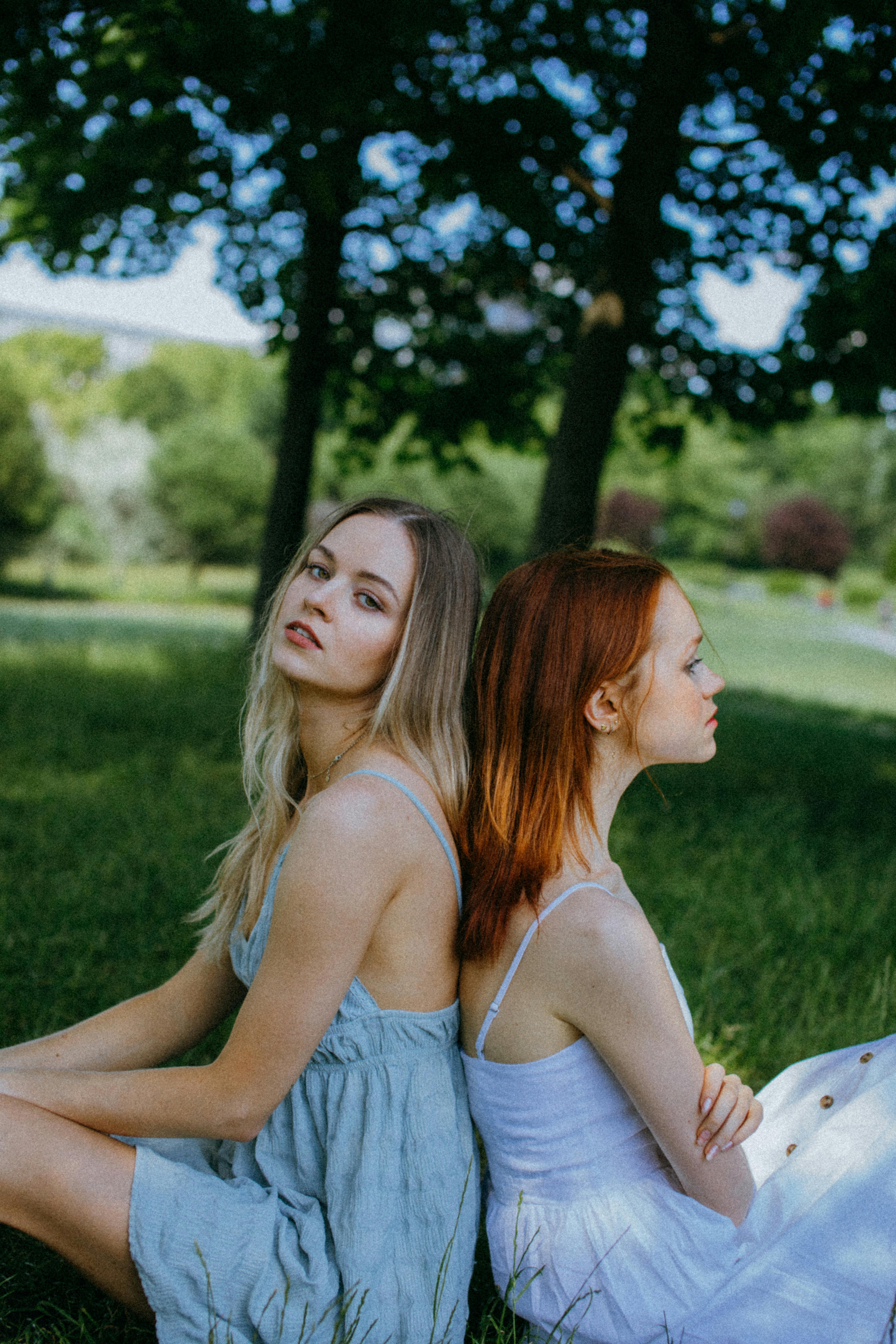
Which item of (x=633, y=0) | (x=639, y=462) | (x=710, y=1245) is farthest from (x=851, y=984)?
(x=639, y=462)

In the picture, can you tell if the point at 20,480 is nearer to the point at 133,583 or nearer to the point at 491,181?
the point at 133,583

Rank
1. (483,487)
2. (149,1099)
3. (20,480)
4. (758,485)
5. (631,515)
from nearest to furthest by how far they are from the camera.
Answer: (149,1099) < (20,480) < (483,487) < (631,515) < (758,485)

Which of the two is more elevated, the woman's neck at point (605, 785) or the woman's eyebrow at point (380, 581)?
the woman's eyebrow at point (380, 581)

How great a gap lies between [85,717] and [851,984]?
5.53 m

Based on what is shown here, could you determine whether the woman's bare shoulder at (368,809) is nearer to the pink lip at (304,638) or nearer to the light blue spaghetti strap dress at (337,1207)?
the light blue spaghetti strap dress at (337,1207)

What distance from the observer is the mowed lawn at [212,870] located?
3312 mm

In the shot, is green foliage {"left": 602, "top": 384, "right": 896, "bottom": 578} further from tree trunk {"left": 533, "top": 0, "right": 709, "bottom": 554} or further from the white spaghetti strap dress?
the white spaghetti strap dress

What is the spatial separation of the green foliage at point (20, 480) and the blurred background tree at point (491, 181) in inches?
811

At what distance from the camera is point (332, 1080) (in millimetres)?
1852

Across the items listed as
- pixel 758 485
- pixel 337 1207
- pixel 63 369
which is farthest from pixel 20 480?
pixel 758 485

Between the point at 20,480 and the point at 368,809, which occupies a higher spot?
the point at 20,480

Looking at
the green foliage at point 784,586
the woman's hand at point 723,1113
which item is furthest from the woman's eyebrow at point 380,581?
the green foliage at point 784,586

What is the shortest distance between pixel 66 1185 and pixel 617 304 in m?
6.30

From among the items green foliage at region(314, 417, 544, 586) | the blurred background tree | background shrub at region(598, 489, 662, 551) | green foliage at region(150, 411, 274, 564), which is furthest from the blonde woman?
background shrub at region(598, 489, 662, 551)
